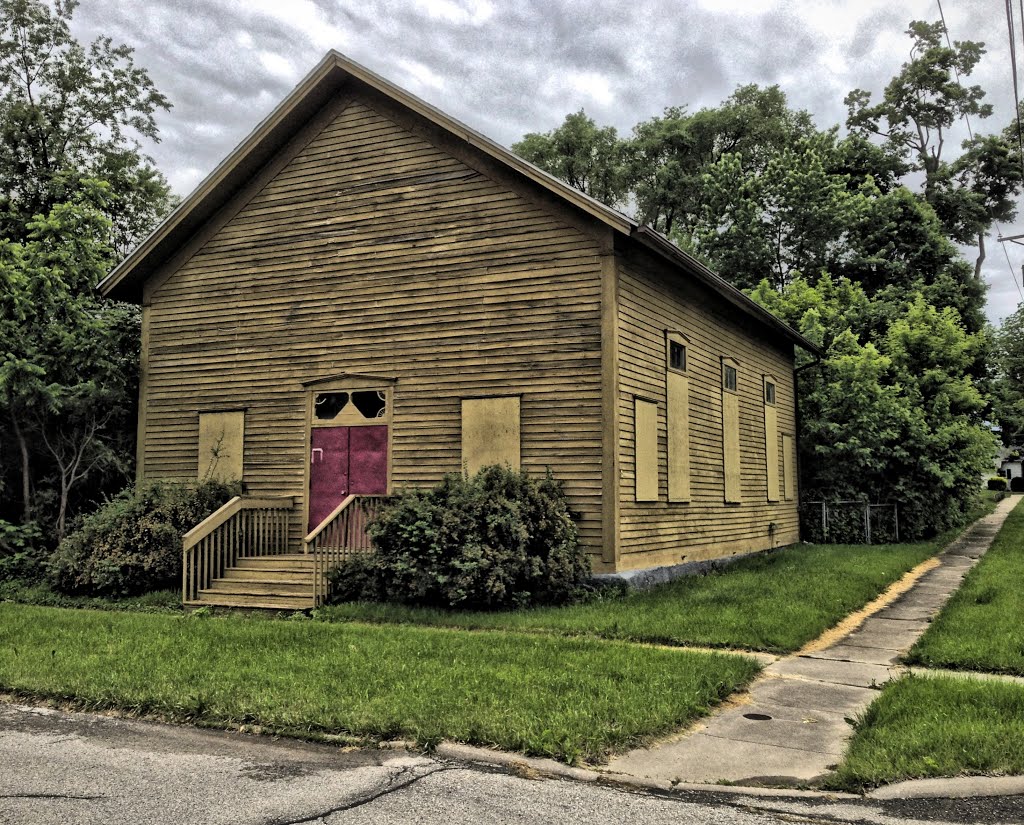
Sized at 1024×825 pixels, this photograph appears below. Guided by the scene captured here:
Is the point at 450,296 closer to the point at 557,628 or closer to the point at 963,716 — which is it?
the point at 557,628

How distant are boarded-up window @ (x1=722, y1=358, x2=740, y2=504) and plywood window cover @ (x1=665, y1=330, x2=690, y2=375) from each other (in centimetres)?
233

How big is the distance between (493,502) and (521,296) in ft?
12.3

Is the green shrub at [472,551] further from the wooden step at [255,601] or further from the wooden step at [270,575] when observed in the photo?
the wooden step at [270,575]

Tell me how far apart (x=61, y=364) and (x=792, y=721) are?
14277 millimetres

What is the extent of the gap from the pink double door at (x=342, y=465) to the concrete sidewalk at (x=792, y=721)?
776 centimetres

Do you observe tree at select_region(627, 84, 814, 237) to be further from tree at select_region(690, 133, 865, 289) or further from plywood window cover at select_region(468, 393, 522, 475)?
plywood window cover at select_region(468, 393, 522, 475)

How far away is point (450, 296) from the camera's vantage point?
49.9 ft

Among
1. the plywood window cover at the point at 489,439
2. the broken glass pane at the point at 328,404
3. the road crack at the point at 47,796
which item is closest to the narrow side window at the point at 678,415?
the plywood window cover at the point at 489,439

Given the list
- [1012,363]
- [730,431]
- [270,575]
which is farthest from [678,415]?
[1012,363]

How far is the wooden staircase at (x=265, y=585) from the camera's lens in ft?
42.9

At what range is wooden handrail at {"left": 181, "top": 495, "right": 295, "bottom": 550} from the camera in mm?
13867

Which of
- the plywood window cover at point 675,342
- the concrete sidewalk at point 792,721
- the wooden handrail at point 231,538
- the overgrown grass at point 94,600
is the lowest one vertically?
the concrete sidewalk at point 792,721

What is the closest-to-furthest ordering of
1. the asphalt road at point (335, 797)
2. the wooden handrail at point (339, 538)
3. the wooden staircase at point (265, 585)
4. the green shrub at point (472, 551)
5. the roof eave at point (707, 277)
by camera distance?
the asphalt road at point (335, 797) < the green shrub at point (472, 551) < the wooden handrail at point (339, 538) < the wooden staircase at point (265, 585) < the roof eave at point (707, 277)

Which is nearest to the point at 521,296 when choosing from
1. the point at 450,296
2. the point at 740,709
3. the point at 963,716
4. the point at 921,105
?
the point at 450,296
